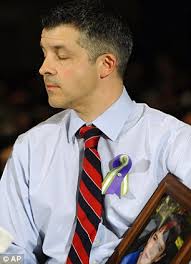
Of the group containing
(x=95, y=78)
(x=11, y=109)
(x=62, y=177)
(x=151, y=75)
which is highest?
(x=95, y=78)

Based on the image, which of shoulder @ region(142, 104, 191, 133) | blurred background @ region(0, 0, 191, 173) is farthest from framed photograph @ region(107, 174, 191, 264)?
blurred background @ region(0, 0, 191, 173)

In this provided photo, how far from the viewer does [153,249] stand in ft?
3.37

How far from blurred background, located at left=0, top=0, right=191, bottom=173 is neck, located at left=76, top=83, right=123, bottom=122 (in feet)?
3.56

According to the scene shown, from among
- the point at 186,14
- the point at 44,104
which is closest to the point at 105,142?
the point at 44,104

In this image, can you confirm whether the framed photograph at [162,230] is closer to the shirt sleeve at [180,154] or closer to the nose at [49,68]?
the shirt sleeve at [180,154]

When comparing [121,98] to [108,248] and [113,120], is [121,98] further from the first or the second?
[108,248]

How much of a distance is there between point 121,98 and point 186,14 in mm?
1965

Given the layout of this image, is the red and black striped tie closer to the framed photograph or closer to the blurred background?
the framed photograph

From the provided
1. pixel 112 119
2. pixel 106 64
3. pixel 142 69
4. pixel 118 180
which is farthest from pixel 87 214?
pixel 142 69

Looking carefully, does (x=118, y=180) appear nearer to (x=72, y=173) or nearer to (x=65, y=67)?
(x=72, y=173)

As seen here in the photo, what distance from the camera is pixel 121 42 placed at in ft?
3.91

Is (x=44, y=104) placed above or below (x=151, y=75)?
below

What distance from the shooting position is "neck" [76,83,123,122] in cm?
121

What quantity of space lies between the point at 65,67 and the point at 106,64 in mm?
91
